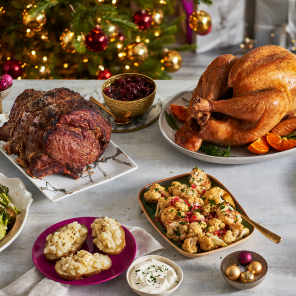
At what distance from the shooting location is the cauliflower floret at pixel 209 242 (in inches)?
43.9

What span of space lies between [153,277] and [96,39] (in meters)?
1.81

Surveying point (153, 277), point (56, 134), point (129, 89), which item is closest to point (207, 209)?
point (153, 277)

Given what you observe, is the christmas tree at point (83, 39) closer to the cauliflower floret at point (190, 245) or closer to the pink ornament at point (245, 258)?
the cauliflower floret at point (190, 245)

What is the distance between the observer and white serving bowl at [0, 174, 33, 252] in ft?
3.93

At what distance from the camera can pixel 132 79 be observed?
1.89 meters

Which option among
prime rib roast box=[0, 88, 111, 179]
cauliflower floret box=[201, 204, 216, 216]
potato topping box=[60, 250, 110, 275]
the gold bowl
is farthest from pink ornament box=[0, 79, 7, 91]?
cauliflower floret box=[201, 204, 216, 216]

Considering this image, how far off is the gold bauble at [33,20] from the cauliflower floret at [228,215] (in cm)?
166

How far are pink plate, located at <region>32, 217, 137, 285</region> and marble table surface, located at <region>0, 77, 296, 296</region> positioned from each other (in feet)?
0.15

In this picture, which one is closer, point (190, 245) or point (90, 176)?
point (190, 245)

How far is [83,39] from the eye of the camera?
2.35 m

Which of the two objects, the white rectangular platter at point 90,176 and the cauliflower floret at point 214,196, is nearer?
the cauliflower floret at point 214,196

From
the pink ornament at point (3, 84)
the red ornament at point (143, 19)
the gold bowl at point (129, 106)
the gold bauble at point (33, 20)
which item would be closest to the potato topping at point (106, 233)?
the gold bowl at point (129, 106)

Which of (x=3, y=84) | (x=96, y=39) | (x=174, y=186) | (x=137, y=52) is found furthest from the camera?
(x=137, y=52)

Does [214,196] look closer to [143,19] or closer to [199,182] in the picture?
[199,182]
